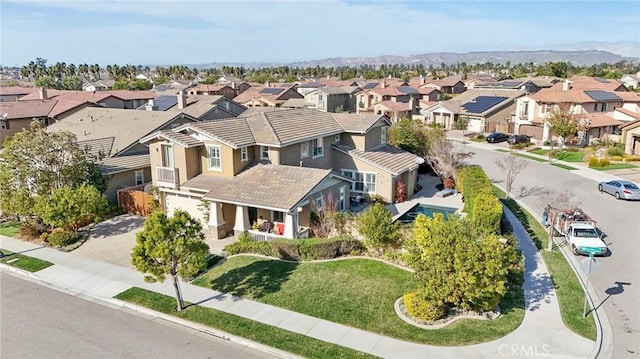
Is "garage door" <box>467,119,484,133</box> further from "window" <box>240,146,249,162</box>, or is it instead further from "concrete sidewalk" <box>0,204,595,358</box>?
"window" <box>240,146,249,162</box>

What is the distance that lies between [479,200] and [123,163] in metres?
23.4

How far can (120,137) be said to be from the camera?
119 ft

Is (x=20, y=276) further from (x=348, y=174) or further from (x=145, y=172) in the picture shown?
(x=348, y=174)

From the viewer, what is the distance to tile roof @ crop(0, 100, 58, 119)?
164ft

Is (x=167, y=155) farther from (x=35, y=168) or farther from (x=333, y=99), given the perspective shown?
(x=333, y=99)

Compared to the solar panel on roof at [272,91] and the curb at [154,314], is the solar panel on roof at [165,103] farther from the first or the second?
the curb at [154,314]

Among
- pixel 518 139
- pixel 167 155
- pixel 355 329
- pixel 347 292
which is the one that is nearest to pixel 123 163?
pixel 167 155

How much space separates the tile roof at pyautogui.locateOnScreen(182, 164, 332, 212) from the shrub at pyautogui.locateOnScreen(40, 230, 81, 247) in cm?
637

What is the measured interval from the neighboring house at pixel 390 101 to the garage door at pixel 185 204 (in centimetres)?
4678

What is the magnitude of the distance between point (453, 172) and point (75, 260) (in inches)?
975

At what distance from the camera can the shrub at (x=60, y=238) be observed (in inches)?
989

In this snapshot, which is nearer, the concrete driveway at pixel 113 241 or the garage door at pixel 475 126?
the concrete driveway at pixel 113 241

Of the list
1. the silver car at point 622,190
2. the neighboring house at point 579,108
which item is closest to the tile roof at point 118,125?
the silver car at point 622,190

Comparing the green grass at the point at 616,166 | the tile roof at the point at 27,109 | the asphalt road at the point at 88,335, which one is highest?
the tile roof at the point at 27,109
